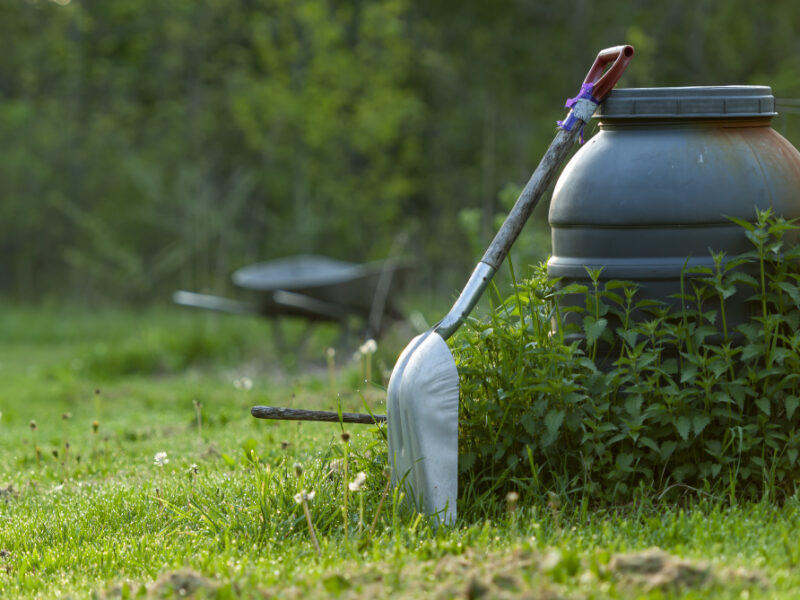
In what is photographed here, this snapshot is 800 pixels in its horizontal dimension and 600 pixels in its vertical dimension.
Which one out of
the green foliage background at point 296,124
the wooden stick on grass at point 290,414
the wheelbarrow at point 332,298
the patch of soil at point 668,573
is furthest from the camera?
the green foliage background at point 296,124

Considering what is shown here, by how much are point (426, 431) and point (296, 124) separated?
36.1 feet

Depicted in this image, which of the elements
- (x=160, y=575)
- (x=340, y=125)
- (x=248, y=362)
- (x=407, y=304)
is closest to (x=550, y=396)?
(x=160, y=575)

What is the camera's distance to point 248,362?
8844 mm

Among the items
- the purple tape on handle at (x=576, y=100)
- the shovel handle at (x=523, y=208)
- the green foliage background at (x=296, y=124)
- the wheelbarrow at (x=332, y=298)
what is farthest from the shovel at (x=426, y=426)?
the green foliage background at (x=296, y=124)

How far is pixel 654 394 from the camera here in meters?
3.11

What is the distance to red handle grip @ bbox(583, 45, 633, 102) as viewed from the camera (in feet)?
10.8

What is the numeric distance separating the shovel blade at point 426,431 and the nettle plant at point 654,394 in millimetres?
139

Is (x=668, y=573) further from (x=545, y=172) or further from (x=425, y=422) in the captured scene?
(x=545, y=172)

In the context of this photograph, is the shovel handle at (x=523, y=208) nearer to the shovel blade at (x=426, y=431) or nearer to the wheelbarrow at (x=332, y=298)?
the shovel blade at (x=426, y=431)

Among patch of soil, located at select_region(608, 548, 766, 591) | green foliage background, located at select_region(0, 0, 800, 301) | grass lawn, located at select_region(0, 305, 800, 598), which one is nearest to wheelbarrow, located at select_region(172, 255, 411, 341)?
grass lawn, located at select_region(0, 305, 800, 598)

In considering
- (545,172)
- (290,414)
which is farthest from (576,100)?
(290,414)

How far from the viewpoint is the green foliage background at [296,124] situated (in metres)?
12.5

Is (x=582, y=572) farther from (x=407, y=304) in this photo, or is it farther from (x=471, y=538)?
(x=407, y=304)

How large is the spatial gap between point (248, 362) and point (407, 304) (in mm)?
2576
